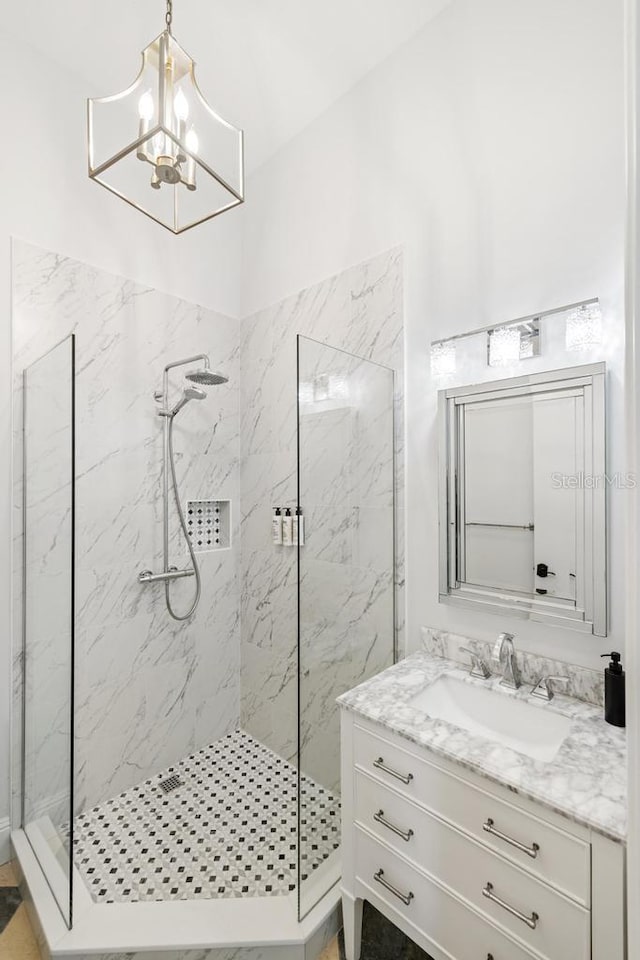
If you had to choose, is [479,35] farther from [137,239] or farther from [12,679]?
[12,679]

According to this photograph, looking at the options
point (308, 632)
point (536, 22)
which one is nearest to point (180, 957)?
point (308, 632)

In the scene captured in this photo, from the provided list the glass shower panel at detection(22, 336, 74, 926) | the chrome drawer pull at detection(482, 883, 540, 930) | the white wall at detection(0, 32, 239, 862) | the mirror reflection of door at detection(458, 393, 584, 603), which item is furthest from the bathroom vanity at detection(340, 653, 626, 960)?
the white wall at detection(0, 32, 239, 862)

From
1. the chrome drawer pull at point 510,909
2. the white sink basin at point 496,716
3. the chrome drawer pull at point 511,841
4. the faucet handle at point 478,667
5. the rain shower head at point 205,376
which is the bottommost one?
the chrome drawer pull at point 510,909

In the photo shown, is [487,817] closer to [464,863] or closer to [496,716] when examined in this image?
[464,863]

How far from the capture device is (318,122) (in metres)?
2.18

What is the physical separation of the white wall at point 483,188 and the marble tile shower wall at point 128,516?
0.98 metres

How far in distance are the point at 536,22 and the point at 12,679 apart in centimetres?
311

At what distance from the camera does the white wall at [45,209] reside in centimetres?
176

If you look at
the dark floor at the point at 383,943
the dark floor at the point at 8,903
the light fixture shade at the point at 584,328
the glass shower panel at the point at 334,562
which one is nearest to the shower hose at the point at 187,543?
the glass shower panel at the point at 334,562

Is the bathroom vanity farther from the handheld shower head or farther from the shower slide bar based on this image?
the handheld shower head

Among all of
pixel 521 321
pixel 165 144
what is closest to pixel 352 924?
pixel 521 321

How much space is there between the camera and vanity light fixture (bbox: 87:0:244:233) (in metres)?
1.18

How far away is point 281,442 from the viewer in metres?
2.34

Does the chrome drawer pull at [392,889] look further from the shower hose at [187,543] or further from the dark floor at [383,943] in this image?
the shower hose at [187,543]
